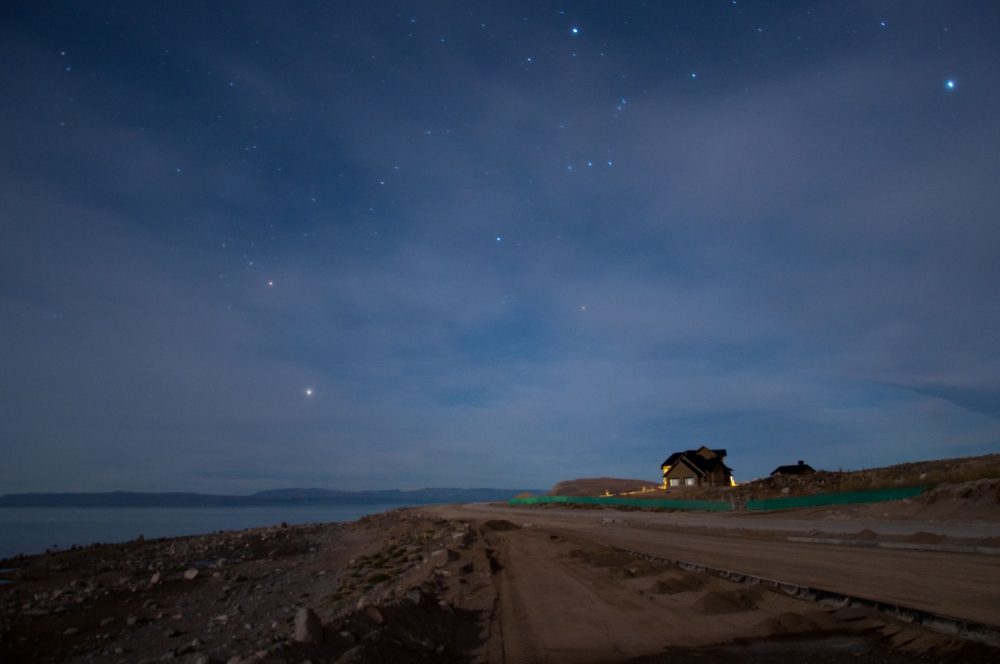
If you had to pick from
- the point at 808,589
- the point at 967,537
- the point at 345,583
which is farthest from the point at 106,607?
the point at 967,537

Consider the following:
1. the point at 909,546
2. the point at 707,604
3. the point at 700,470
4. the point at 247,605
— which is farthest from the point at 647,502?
the point at 707,604

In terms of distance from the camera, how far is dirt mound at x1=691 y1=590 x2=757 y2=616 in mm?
9312

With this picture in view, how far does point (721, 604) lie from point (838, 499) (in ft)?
101

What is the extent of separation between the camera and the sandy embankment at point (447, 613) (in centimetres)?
750

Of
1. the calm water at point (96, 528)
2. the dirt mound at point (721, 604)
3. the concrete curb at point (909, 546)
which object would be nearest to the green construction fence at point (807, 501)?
the concrete curb at point (909, 546)

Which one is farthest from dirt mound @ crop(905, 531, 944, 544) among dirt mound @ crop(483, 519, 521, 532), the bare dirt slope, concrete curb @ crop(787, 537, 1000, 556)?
dirt mound @ crop(483, 519, 521, 532)

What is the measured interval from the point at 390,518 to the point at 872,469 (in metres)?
52.9

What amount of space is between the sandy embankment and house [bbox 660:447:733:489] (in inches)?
2143

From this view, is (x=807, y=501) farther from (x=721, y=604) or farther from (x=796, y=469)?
(x=796, y=469)

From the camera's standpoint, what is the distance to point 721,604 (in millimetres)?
9469

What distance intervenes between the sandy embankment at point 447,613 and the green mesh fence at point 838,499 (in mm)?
14355

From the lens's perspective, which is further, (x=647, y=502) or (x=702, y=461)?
(x=702, y=461)

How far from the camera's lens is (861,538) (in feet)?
61.7

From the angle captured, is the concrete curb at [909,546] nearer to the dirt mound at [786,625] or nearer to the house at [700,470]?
the dirt mound at [786,625]
